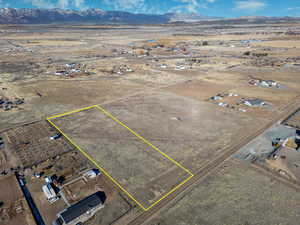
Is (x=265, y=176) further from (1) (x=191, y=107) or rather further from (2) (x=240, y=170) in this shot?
(1) (x=191, y=107)

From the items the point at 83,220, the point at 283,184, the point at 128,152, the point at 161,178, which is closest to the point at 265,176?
the point at 283,184

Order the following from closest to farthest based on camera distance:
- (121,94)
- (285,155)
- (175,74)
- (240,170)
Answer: (240,170) → (285,155) → (121,94) → (175,74)

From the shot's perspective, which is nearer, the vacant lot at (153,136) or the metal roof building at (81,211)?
the metal roof building at (81,211)

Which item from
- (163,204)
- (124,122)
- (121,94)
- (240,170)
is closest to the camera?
(163,204)

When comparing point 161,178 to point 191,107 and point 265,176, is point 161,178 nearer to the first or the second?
point 265,176

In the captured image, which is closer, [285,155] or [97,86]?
[285,155]

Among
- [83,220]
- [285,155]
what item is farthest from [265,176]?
[83,220]

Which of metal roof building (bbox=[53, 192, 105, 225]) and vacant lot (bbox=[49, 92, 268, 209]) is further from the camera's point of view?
vacant lot (bbox=[49, 92, 268, 209])

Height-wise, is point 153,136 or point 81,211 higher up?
point 153,136

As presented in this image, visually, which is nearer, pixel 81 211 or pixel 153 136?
pixel 81 211
